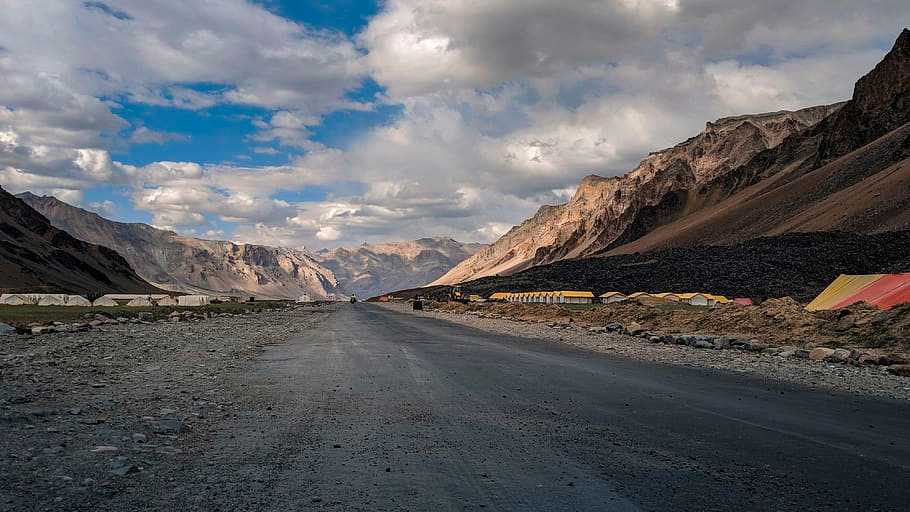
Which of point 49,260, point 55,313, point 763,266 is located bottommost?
point 55,313

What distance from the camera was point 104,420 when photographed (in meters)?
7.91

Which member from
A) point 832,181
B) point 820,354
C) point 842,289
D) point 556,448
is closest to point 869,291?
point 842,289

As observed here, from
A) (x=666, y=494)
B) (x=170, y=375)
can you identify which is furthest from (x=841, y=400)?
(x=170, y=375)

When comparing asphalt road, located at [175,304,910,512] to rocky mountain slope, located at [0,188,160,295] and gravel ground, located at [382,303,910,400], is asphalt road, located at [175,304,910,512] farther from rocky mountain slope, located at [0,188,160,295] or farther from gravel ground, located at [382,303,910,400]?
rocky mountain slope, located at [0,188,160,295]

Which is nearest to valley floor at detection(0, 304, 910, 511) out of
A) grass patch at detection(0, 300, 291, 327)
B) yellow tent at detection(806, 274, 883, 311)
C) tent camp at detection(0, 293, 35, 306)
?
grass patch at detection(0, 300, 291, 327)

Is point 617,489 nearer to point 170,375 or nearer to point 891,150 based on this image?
point 170,375

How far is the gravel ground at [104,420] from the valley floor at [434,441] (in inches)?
1.2

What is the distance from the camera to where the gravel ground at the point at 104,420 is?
5242 mm

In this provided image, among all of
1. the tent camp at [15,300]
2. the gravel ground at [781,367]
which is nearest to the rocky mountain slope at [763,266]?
the gravel ground at [781,367]

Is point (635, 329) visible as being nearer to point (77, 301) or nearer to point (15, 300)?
point (77, 301)

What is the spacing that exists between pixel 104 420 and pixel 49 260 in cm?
15508

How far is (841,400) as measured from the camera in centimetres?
1105

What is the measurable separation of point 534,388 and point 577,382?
146 centimetres

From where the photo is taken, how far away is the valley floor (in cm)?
518
